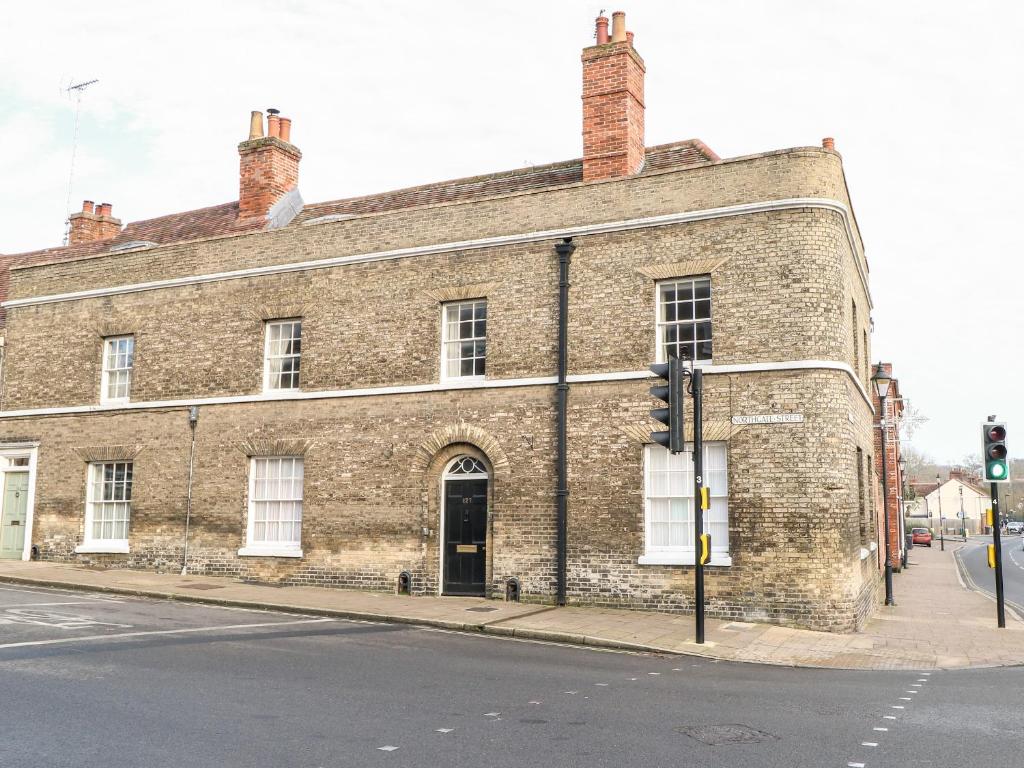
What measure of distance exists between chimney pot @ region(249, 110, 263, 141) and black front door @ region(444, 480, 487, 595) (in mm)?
11424

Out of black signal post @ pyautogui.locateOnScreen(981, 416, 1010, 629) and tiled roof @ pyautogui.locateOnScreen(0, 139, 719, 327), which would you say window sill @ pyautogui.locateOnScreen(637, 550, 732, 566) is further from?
tiled roof @ pyautogui.locateOnScreen(0, 139, 719, 327)

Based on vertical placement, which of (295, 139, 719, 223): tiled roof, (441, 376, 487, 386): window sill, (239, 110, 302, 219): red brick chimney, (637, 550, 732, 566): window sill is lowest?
(637, 550, 732, 566): window sill

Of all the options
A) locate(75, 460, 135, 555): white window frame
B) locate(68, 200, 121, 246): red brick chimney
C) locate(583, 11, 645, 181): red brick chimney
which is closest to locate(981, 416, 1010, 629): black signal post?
locate(583, 11, 645, 181): red brick chimney

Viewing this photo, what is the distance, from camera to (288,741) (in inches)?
245

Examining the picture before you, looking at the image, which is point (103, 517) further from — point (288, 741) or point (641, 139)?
point (288, 741)

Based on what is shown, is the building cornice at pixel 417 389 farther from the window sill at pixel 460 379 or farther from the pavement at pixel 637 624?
the pavement at pixel 637 624

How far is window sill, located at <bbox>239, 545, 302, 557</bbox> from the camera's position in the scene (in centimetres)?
Result: 1783

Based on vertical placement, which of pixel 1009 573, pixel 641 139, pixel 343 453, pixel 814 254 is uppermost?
pixel 641 139

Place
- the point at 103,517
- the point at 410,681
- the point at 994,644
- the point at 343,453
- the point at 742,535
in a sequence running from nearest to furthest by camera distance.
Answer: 1. the point at 410,681
2. the point at 994,644
3. the point at 742,535
4. the point at 343,453
5. the point at 103,517

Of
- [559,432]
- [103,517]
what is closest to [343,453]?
[559,432]

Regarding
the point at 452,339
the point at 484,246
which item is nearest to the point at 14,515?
the point at 452,339

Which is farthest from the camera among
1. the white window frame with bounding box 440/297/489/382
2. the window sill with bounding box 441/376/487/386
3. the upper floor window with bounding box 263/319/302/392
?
the upper floor window with bounding box 263/319/302/392

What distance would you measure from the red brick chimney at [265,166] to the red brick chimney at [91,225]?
758cm

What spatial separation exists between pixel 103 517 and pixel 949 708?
1820cm
